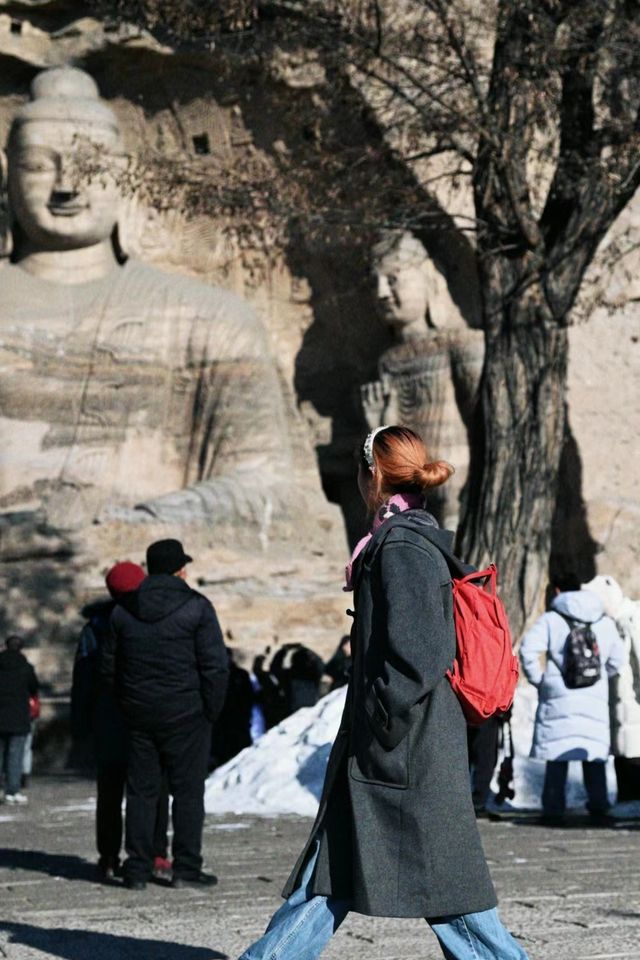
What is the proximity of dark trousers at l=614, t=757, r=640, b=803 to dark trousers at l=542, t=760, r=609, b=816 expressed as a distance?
0.18 meters

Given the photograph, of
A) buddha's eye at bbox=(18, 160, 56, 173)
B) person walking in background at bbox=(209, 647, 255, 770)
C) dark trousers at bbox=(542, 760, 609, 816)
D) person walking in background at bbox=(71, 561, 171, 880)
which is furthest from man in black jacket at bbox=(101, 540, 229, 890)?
buddha's eye at bbox=(18, 160, 56, 173)

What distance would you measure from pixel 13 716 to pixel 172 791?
4004mm

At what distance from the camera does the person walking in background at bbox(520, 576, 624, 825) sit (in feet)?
27.5

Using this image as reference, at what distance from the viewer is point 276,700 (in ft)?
39.6

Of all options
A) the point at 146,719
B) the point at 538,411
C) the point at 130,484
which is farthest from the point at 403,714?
the point at 130,484

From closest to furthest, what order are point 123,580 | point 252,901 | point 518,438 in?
point 252,901, point 123,580, point 518,438

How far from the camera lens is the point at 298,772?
31.2 ft

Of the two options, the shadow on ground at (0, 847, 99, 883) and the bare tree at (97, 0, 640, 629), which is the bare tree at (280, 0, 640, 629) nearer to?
the bare tree at (97, 0, 640, 629)

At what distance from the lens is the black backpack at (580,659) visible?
838 centimetres

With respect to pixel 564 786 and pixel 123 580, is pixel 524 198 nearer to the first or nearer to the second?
pixel 564 786

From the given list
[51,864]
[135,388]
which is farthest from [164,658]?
[135,388]

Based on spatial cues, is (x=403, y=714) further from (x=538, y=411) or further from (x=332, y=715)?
(x=538, y=411)

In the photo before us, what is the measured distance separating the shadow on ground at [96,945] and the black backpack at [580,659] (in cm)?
344

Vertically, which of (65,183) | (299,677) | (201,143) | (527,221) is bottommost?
(299,677)
